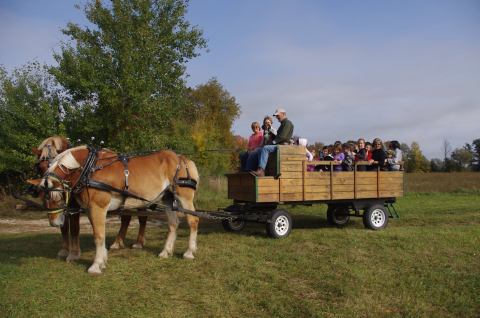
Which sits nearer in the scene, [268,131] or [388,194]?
[268,131]

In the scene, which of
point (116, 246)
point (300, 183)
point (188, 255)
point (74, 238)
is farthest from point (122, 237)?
point (300, 183)

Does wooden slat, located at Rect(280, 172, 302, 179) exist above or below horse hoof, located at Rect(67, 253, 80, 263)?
above

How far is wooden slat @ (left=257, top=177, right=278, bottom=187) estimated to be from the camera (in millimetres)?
8289

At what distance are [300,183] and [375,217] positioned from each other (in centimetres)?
233

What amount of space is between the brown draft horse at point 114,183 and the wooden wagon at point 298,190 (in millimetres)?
1689

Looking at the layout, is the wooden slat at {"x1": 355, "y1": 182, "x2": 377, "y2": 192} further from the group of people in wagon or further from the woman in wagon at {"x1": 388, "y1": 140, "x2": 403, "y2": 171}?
the woman in wagon at {"x1": 388, "y1": 140, "x2": 403, "y2": 171}

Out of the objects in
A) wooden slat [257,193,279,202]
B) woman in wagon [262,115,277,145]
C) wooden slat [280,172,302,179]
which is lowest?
wooden slat [257,193,279,202]

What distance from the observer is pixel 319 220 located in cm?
1198

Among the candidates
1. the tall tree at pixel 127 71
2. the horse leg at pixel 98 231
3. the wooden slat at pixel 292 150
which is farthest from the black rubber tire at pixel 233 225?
the tall tree at pixel 127 71

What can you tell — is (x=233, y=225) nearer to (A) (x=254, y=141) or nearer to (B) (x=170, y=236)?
(A) (x=254, y=141)

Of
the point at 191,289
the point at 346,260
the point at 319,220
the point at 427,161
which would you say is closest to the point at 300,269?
the point at 346,260

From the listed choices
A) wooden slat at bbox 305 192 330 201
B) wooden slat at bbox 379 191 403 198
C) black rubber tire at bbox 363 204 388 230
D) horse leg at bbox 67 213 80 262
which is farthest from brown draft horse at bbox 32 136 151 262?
wooden slat at bbox 379 191 403 198

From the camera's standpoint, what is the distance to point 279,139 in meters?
8.70

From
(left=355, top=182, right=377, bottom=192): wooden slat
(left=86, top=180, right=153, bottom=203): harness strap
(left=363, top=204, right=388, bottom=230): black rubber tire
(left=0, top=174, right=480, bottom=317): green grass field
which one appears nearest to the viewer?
(left=0, top=174, right=480, bottom=317): green grass field
